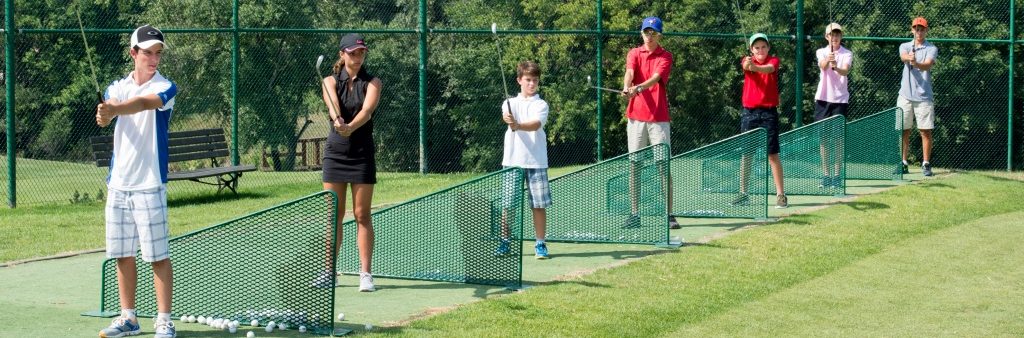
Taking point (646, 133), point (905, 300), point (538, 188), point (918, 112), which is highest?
point (918, 112)

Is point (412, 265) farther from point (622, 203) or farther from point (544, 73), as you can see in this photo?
point (544, 73)

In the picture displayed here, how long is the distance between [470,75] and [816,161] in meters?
10.3

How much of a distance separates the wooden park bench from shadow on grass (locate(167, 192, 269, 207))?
5.9 inches

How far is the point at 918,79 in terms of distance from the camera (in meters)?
16.6

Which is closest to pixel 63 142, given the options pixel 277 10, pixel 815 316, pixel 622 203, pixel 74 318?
pixel 277 10

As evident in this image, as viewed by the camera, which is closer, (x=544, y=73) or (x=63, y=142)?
(x=63, y=142)

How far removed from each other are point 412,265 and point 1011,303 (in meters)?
3.93

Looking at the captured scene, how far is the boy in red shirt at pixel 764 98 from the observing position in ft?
44.8

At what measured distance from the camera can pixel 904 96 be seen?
54.6 feet

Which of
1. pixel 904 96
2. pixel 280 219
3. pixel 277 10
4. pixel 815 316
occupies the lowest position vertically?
pixel 815 316

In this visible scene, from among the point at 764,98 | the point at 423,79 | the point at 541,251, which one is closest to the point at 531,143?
the point at 541,251

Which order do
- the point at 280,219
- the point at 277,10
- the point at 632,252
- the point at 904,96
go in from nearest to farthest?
the point at 280,219
the point at 632,252
the point at 904,96
the point at 277,10

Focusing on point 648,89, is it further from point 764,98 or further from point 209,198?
point 209,198

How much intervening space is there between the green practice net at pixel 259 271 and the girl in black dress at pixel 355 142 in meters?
0.67
